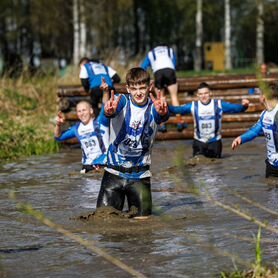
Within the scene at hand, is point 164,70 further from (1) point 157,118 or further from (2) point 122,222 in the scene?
(2) point 122,222

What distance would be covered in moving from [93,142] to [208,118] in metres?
2.11

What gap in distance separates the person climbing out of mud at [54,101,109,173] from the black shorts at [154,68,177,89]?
15.7 ft

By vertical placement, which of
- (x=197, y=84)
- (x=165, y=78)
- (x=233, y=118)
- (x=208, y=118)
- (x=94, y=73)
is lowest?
(x=233, y=118)

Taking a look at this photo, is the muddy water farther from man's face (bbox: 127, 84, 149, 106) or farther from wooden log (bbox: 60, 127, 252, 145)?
wooden log (bbox: 60, 127, 252, 145)

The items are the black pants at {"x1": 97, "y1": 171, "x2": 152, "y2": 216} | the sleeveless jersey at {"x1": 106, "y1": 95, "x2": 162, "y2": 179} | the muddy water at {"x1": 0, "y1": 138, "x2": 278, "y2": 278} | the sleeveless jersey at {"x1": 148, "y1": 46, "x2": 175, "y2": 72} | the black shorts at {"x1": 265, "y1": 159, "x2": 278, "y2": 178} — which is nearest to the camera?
the muddy water at {"x1": 0, "y1": 138, "x2": 278, "y2": 278}

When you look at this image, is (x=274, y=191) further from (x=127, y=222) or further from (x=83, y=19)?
(x=83, y=19)

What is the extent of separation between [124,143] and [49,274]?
7.48 ft

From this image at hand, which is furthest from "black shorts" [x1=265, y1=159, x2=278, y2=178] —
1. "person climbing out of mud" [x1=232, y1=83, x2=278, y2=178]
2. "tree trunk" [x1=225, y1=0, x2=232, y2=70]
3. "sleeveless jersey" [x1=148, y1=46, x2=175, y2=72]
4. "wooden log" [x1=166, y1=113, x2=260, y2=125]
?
"tree trunk" [x1=225, y1=0, x2=232, y2=70]

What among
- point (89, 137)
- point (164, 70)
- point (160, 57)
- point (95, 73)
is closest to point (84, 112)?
point (89, 137)

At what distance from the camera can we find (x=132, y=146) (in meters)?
7.81

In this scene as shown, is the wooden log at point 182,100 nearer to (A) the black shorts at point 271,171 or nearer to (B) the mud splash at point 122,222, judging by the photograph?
(A) the black shorts at point 271,171

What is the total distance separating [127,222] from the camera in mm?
7645

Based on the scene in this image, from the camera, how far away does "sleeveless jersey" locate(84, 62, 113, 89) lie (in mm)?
16609

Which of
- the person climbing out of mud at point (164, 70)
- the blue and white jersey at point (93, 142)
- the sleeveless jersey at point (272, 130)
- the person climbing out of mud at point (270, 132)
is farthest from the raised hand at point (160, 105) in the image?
the person climbing out of mud at point (164, 70)
